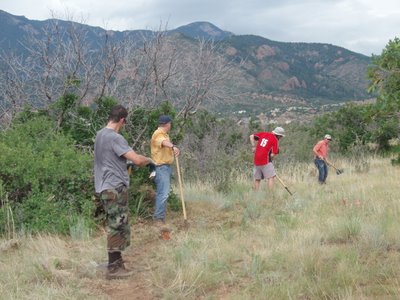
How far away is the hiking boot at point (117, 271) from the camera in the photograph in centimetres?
529

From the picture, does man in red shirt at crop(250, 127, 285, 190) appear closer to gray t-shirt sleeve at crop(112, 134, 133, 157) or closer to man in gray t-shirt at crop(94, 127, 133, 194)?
man in gray t-shirt at crop(94, 127, 133, 194)

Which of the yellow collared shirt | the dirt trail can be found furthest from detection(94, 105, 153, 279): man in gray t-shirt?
the yellow collared shirt

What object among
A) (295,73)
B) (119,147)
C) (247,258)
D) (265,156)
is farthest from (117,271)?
(295,73)

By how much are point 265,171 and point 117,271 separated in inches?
247

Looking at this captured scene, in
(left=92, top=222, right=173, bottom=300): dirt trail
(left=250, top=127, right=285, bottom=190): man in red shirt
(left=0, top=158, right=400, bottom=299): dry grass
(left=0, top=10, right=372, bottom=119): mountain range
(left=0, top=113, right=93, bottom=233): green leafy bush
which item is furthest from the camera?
(left=0, top=10, right=372, bottom=119): mountain range

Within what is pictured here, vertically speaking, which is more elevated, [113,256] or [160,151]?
[160,151]

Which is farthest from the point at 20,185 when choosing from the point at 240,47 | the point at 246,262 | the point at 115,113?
the point at 240,47

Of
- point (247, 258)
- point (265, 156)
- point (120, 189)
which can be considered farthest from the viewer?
point (265, 156)

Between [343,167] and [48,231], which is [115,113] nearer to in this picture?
[48,231]

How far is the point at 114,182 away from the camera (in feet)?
17.7

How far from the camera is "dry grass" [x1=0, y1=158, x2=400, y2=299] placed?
460 centimetres

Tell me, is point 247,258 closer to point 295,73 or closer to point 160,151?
point 160,151

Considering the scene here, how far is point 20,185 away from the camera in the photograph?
722 cm

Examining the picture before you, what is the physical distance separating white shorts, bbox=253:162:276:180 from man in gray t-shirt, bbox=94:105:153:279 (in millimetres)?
5993
